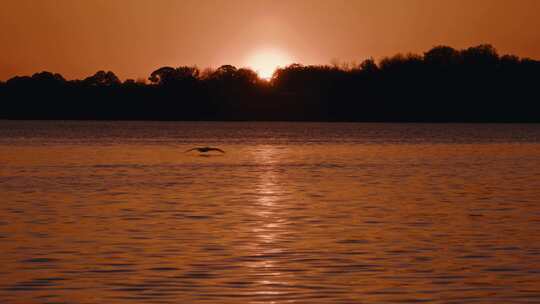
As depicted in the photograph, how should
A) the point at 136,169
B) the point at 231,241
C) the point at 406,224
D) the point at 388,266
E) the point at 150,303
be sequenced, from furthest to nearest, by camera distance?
the point at 136,169
the point at 406,224
the point at 231,241
the point at 388,266
the point at 150,303

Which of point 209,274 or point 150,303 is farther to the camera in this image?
point 209,274

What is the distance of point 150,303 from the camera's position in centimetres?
1977

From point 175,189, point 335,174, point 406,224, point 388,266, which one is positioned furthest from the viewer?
point 335,174

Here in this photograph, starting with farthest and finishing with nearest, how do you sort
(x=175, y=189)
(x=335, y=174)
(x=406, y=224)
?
(x=335, y=174)
(x=175, y=189)
(x=406, y=224)

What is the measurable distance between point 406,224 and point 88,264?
1229 centimetres

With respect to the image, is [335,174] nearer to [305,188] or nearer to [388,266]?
[305,188]

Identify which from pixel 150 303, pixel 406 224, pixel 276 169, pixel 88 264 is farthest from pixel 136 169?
pixel 150 303

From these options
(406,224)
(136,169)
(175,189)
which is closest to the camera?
(406,224)

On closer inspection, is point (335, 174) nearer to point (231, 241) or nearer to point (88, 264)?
point (231, 241)

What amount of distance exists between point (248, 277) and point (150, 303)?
11.0ft

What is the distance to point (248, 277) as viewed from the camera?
2266 cm

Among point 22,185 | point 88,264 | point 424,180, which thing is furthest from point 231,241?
point 424,180

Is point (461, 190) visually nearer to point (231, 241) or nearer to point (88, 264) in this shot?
point (231, 241)

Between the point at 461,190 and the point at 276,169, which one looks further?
the point at 276,169
